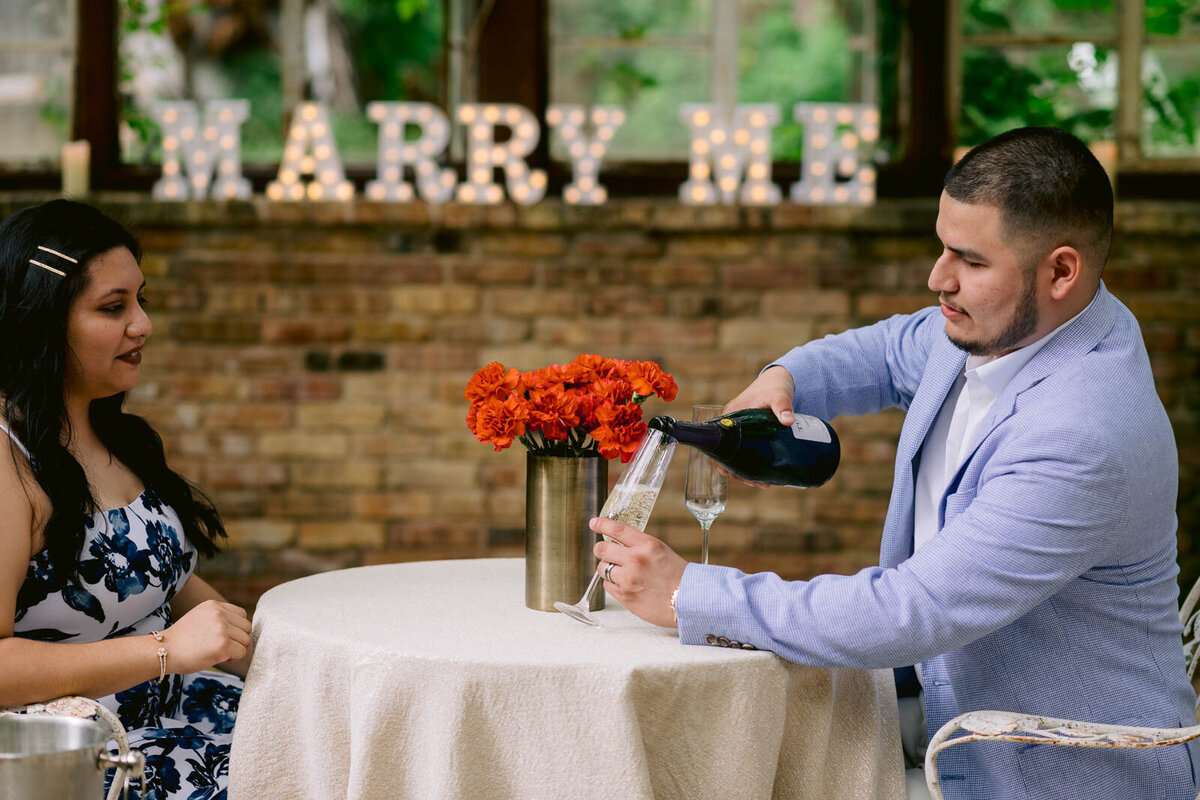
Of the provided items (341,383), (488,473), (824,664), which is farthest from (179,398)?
(824,664)

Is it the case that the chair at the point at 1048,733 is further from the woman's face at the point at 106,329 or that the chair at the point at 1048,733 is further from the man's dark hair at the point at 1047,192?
the woman's face at the point at 106,329

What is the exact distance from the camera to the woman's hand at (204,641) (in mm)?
1609

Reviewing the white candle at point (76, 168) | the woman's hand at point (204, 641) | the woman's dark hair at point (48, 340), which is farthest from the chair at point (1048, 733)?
the white candle at point (76, 168)

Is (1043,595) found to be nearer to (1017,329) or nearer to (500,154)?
(1017,329)

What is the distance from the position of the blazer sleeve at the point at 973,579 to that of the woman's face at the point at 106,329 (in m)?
1.02

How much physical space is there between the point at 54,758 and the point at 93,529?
1.66 ft

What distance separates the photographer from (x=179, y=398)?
3.99 meters

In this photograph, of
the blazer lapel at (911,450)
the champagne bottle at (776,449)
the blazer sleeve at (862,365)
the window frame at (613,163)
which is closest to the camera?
the champagne bottle at (776,449)

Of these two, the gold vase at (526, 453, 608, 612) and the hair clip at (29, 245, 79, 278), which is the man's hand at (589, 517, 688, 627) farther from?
the hair clip at (29, 245, 79, 278)

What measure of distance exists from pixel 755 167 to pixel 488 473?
1.42m

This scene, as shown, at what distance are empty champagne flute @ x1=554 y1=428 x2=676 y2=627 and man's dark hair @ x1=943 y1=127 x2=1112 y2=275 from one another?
1.85 ft

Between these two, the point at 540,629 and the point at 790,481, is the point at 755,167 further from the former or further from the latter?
the point at 540,629

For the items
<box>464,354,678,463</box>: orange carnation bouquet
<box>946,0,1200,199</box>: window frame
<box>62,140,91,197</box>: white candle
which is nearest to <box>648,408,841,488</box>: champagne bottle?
<box>464,354,678,463</box>: orange carnation bouquet

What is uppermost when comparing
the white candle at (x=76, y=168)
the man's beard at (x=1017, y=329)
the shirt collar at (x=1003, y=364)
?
the white candle at (x=76, y=168)
